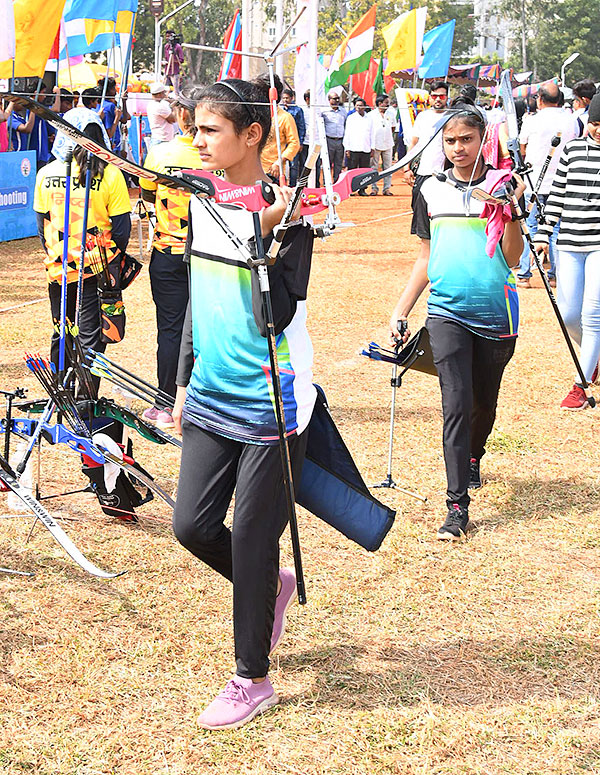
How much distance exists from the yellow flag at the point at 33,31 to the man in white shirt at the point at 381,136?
11.7 metres

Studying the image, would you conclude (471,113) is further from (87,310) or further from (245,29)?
(245,29)

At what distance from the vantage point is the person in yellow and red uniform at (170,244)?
5.67 m

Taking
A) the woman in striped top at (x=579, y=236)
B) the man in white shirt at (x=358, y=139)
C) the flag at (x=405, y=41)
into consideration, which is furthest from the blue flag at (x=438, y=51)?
the woman in striped top at (x=579, y=236)

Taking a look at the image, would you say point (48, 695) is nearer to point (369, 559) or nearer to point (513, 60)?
point (369, 559)

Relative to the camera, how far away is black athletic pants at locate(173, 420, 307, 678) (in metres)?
2.96

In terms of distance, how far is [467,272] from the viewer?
4.61 metres

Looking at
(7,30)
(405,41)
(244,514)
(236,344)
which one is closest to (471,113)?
(236,344)

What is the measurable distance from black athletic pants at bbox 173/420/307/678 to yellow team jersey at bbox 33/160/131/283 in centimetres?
277

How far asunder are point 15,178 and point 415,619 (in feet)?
37.6

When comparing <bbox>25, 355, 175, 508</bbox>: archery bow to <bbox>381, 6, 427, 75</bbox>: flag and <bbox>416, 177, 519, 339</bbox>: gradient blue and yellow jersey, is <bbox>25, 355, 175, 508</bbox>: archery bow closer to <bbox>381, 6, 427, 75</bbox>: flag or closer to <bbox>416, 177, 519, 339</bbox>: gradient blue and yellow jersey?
<bbox>416, 177, 519, 339</bbox>: gradient blue and yellow jersey

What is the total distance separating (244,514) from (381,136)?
21634 millimetres

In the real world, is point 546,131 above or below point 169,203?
above

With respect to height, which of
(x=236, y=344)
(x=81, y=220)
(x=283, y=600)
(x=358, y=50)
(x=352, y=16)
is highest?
(x=352, y=16)

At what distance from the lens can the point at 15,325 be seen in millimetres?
9086
